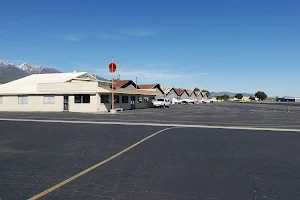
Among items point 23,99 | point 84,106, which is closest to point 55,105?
point 84,106

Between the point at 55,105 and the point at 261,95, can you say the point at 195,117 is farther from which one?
the point at 261,95

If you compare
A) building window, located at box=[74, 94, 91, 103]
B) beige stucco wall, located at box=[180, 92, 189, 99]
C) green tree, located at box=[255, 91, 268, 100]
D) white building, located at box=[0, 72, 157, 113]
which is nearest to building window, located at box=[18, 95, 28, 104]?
white building, located at box=[0, 72, 157, 113]

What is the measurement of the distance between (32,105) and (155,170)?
126 ft

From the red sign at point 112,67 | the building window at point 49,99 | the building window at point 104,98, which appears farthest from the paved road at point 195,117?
the red sign at point 112,67

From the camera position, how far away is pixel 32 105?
1613 inches

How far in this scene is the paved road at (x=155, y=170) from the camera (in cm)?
528

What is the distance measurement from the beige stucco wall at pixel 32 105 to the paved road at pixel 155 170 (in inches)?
1143

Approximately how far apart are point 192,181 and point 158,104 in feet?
164

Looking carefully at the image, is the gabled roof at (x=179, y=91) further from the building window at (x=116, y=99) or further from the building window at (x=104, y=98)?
the building window at (x=104, y=98)

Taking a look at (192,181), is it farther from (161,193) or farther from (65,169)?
(65,169)

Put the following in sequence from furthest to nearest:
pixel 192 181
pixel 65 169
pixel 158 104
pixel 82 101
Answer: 1. pixel 158 104
2. pixel 82 101
3. pixel 65 169
4. pixel 192 181

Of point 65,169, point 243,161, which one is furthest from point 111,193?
point 243,161

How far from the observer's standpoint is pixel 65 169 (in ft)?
22.9

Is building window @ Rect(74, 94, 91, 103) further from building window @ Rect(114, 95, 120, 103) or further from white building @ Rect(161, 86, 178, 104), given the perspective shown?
white building @ Rect(161, 86, 178, 104)
